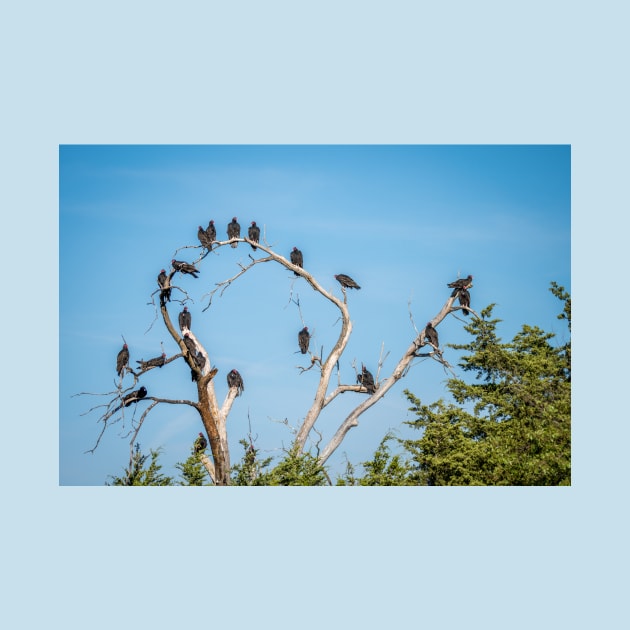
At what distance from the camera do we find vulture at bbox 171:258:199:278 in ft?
39.1

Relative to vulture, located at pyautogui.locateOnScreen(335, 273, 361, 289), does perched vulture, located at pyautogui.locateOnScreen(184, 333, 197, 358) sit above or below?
below

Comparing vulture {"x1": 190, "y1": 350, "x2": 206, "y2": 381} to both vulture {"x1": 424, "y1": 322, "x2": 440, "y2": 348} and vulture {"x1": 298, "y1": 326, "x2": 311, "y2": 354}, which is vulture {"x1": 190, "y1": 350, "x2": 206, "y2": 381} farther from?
vulture {"x1": 424, "y1": 322, "x2": 440, "y2": 348}

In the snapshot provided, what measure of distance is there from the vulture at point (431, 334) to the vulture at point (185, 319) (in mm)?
3327

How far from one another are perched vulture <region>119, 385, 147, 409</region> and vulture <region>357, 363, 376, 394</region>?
3.12m

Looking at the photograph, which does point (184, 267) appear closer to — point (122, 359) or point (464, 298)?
point (122, 359)

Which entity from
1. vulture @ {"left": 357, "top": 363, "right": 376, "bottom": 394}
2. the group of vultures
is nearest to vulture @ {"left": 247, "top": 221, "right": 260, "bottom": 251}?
the group of vultures

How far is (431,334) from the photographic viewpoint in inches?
506

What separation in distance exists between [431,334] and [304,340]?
5.95 ft

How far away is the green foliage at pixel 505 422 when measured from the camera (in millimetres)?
12148

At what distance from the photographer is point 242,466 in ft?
39.7

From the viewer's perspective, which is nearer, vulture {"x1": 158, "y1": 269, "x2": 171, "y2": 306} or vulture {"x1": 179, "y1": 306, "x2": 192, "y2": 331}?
vulture {"x1": 158, "y1": 269, "x2": 171, "y2": 306}

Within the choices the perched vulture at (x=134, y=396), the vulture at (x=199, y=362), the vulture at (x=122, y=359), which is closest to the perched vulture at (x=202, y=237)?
the vulture at (x=199, y=362)

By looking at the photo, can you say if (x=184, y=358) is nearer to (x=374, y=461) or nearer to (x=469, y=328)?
(x=374, y=461)

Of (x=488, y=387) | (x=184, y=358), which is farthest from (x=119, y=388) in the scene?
(x=488, y=387)
